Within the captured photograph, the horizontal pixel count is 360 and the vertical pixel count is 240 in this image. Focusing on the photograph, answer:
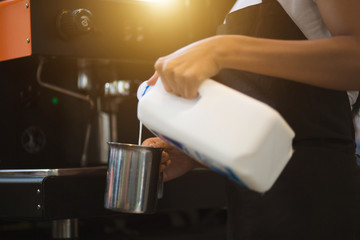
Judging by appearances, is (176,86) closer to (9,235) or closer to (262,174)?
(262,174)

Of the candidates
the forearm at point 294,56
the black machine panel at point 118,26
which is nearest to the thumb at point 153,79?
the forearm at point 294,56

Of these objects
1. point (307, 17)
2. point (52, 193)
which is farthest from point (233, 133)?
point (52, 193)

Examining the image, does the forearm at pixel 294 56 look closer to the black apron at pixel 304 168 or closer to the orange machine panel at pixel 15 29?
the black apron at pixel 304 168

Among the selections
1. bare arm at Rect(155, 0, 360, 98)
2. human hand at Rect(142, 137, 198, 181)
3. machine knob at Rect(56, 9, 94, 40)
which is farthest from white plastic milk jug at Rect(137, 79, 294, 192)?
machine knob at Rect(56, 9, 94, 40)

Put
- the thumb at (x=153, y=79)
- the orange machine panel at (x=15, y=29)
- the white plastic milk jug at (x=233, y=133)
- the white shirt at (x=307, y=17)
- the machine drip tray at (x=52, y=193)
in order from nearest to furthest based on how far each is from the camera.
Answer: the white plastic milk jug at (x=233, y=133), the white shirt at (x=307, y=17), the thumb at (x=153, y=79), the machine drip tray at (x=52, y=193), the orange machine panel at (x=15, y=29)

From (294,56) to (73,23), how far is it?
2.70ft

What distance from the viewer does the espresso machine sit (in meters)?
1.33

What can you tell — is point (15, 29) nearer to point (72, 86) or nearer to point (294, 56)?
point (72, 86)

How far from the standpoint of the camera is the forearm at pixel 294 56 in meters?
0.75

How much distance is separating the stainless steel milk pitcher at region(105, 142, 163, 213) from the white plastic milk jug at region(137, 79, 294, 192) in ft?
0.87

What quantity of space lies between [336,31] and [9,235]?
59.7 inches

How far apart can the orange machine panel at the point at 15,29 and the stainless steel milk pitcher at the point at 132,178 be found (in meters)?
0.50

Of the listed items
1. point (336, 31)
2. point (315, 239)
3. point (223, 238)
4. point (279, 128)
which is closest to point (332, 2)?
point (336, 31)

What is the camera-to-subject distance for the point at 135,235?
2023mm
